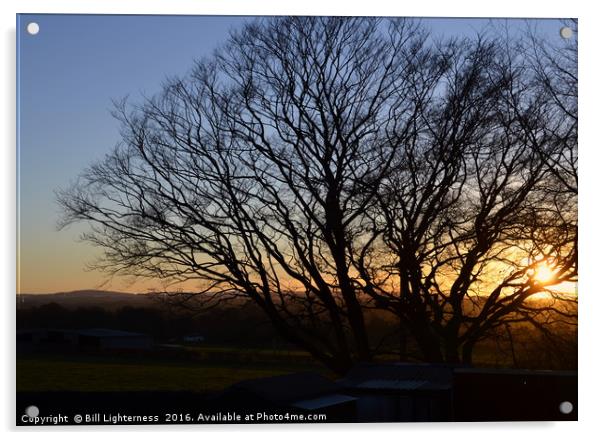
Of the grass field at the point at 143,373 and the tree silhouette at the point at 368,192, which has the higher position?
the tree silhouette at the point at 368,192

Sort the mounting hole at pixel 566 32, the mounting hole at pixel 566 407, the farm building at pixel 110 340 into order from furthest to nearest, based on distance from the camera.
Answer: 1. the mounting hole at pixel 566 32
2. the mounting hole at pixel 566 407
3. the farm building at pixel 110 340

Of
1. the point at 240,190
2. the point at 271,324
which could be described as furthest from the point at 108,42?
the point at 271,324

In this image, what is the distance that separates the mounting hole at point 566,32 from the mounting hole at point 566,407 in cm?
238

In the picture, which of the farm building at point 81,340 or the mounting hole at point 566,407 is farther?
the mounting hole at point 566,407

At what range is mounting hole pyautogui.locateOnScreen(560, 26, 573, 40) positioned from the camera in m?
5.01

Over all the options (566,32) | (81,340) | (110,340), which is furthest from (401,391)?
(566,32)

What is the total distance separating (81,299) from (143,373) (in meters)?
0.60

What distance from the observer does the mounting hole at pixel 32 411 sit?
4637 millimetres

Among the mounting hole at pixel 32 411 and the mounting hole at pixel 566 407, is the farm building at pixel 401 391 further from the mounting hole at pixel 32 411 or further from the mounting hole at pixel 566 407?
the mounting hole at pixel 32 411

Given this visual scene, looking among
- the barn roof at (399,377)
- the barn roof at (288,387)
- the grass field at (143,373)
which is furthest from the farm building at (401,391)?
the grass field at (143,373)

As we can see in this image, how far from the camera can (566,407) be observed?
487 centimetres

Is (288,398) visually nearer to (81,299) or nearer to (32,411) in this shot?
(81,299)

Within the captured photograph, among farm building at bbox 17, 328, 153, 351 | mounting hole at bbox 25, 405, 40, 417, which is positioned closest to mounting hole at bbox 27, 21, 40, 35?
farm building at bbox 17, 328, 153, 351

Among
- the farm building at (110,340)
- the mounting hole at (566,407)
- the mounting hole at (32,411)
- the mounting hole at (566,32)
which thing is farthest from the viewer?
the mounting hole at (566,32)
